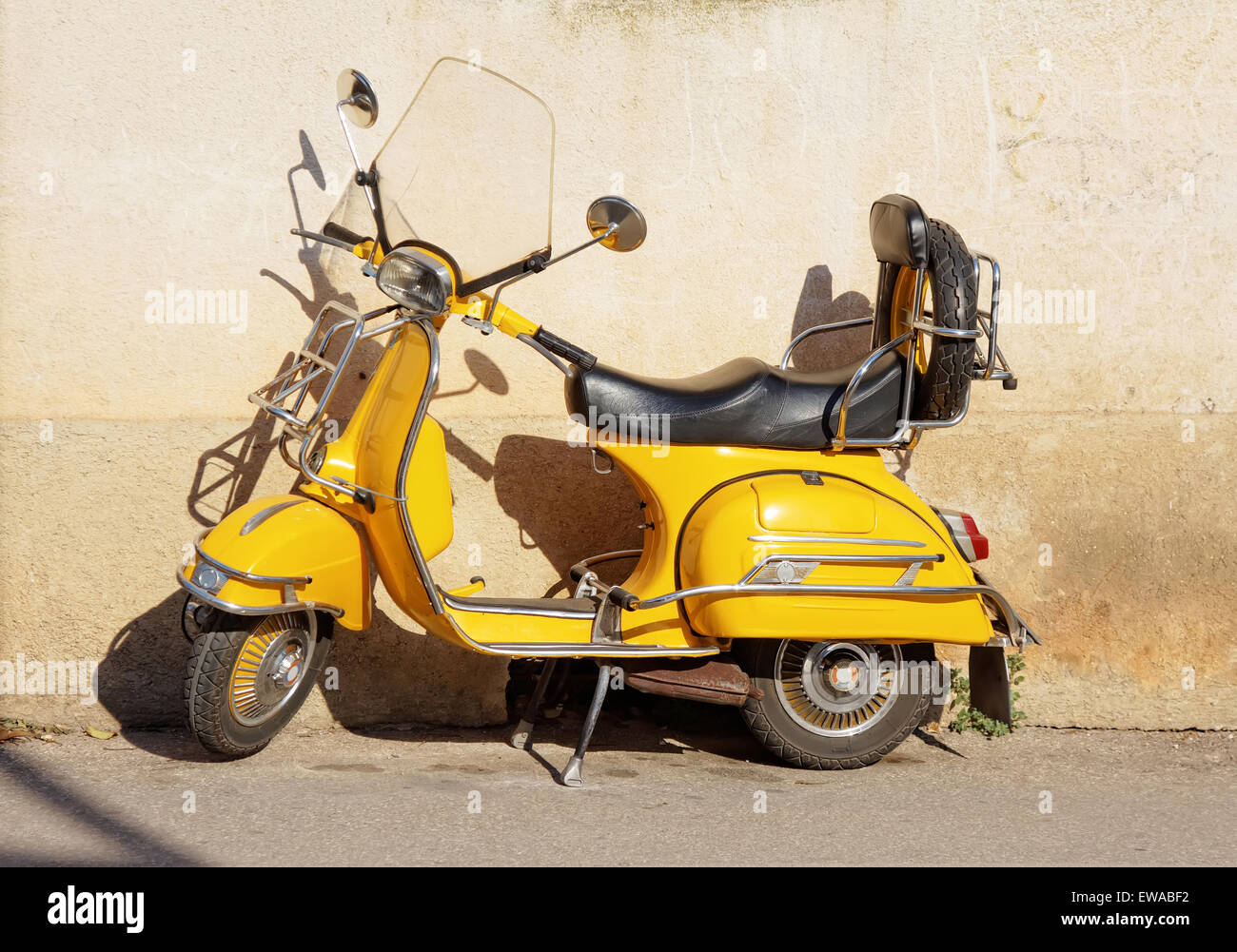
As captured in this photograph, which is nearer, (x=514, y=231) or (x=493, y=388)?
(x=514, y=231)

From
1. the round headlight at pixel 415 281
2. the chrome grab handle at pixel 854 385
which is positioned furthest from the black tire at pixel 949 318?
the round headlight at pixel 415 281

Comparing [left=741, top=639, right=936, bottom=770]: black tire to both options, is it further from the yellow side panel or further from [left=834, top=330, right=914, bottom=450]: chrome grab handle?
[left=834, top=330, right=914, bottom=450]: chrome grab handle

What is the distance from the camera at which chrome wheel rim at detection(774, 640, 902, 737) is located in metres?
4.17

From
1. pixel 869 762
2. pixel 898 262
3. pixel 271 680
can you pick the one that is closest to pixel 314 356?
pixel 271 680

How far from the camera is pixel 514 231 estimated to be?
392cm

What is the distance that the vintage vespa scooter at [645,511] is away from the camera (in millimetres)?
3850

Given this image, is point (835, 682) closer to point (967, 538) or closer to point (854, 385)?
point (967, 538)

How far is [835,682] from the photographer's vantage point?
416 cm

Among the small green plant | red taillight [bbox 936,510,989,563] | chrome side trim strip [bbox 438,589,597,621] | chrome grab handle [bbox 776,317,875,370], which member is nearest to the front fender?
chrome side trim strip [bbox 438,589,597,621]

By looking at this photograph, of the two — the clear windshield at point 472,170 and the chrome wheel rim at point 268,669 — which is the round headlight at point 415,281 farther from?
the chrome wheel rim at point 268,669

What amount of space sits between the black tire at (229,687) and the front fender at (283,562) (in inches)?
6.7

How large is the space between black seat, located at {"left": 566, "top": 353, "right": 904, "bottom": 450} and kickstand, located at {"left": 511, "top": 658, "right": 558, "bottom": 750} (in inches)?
39.4

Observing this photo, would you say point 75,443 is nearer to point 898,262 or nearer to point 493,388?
point 493,388

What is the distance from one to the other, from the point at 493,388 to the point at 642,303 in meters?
0.70
